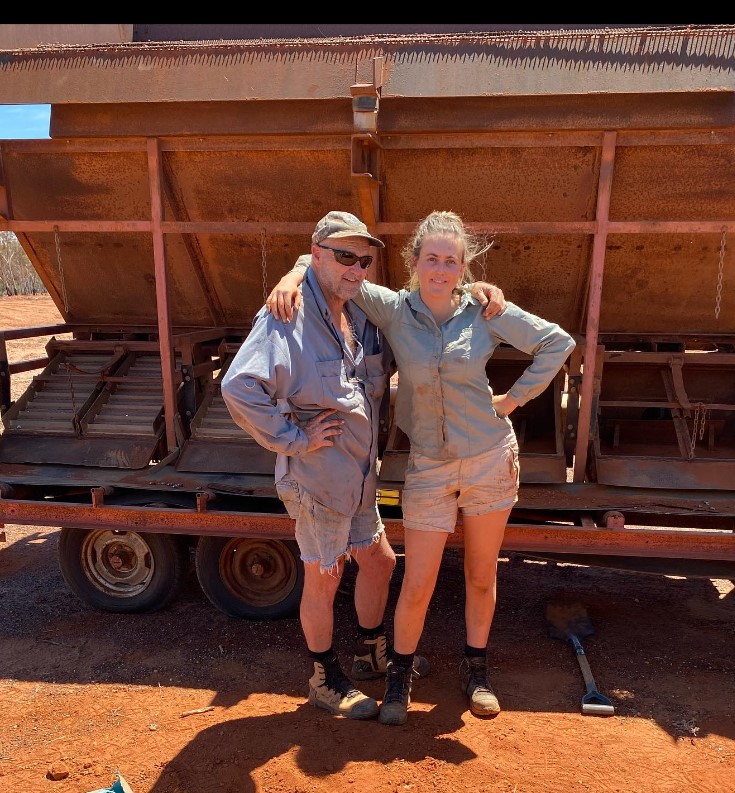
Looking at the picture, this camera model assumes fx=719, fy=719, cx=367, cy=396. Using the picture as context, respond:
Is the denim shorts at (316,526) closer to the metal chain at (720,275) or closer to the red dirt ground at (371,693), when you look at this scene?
the red dirt ground at (371,693)

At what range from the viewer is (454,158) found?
4016 mm

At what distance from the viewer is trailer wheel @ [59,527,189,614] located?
14.6ft

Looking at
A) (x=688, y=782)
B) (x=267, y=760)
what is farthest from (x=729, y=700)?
(x=267, y=760)

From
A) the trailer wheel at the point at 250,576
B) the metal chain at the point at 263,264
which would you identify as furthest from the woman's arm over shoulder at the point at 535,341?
the trailer wheel at the point at 250,576

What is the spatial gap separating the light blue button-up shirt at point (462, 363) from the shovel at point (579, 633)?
1395 mm

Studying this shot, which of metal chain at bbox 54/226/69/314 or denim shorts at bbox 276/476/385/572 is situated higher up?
metal chain at bbox 54/226/69/314

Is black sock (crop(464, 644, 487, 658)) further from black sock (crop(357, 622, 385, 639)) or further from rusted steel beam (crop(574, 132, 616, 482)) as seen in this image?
rusted steel beam (crop(574, 132, 616, 482))

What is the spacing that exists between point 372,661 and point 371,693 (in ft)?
0.49

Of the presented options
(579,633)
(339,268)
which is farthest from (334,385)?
(579,633)

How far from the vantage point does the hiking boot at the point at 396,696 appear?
10.5 ft

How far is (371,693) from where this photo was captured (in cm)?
350

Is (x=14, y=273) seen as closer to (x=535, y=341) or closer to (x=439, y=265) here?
(x=439, y=265)

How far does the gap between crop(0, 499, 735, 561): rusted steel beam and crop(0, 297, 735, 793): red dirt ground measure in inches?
25.2

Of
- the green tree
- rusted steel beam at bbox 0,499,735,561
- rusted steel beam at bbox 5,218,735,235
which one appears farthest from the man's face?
the green tree
